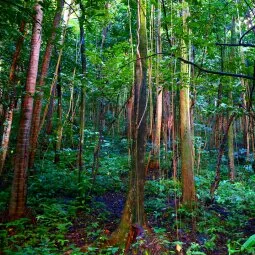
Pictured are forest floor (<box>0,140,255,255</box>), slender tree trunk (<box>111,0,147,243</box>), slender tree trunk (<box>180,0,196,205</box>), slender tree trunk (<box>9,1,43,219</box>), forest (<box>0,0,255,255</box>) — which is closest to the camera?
forest (<box>0,0,255,255</box>)

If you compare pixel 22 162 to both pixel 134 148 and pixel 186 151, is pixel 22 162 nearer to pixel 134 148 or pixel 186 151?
pixel 134 148

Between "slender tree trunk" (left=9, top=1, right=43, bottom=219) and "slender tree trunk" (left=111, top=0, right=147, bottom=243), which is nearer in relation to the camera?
"slender tree trunk" (left=111, top=0, right=147, bottom=243)

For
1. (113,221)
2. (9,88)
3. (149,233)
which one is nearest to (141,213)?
(149,233)

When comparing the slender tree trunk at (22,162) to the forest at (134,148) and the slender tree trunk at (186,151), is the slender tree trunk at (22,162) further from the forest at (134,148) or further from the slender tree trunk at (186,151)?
the slender tree trunk at (186,151)

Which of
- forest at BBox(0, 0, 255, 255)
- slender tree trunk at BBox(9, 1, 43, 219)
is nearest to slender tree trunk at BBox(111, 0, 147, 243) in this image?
forest at BBox(0, 0, 255, 255)

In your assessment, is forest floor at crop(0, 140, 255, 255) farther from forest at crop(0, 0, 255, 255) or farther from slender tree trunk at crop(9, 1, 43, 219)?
slender tree trunk at crop(9, 1, 43, 219)

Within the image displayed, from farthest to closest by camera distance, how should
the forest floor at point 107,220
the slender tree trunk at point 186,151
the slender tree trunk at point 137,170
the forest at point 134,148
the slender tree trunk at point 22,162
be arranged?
the slender tree trunk at point 186,151
the slender tree trunk at point 22,162
the forest floor at point 107,220
the slender tree trunk at point 137,170
the forest at point 134,148

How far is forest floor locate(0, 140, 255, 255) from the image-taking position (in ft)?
14.5

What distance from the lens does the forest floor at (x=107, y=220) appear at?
4.41m

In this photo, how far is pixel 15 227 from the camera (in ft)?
16.8

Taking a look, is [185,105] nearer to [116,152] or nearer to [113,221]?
[113,221]

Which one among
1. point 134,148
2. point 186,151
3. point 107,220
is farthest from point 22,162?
point 186,151

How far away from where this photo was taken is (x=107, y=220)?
5852 millimetres

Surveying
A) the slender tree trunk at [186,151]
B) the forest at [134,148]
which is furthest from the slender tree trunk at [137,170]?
the slender tree trunk at [186,151]
